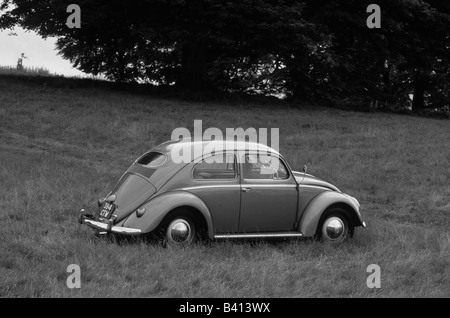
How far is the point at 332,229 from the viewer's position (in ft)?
32.4

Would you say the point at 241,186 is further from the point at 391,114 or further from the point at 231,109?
the point at 391,114

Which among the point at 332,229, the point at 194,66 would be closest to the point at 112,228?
the point at 332,229

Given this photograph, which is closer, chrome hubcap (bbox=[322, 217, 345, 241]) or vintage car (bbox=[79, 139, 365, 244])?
vintage car (bbox=[79, 139, 365, 244])

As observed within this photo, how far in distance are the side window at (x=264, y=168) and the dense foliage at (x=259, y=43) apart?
1594cm

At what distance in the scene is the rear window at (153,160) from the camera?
31.3 ft

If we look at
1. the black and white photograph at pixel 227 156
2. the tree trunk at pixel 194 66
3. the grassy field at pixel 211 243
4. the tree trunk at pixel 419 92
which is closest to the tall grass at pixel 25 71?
the black and white photograph at pixel 227 156

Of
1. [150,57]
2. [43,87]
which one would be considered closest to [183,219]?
[43,87]

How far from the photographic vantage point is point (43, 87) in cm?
2702

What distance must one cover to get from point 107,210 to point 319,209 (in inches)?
121

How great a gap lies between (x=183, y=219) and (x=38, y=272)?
2.42 m

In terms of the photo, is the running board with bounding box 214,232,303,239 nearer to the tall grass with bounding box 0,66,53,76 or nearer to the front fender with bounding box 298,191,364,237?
the front fender with bounding box 298,191,364,237

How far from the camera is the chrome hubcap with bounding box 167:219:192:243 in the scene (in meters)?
8.80

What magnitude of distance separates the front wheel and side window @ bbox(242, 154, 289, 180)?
893 millimetres

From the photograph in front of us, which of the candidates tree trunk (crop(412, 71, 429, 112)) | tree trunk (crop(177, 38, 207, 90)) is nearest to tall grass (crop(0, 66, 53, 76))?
tree trunk (crop(177, 38, 207, 90))
